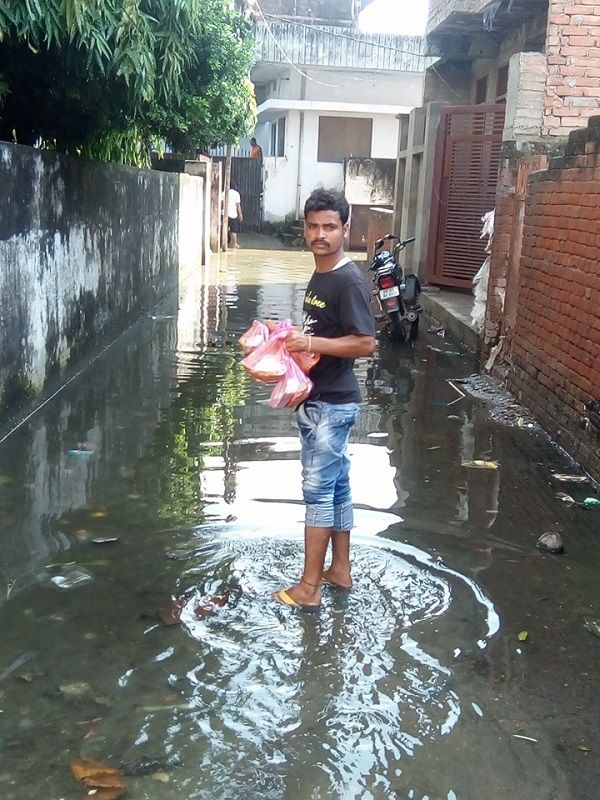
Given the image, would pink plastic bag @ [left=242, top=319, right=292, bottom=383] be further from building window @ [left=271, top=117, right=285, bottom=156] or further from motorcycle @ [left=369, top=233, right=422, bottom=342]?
building window @ [left=271, top=117, right=285, bottom=156]

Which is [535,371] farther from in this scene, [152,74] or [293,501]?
[152,74]

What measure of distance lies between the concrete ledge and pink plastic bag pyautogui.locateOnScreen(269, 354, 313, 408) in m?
6.37

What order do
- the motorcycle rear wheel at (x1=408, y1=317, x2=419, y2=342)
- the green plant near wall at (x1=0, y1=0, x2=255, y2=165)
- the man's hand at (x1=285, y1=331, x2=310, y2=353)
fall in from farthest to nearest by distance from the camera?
the motorcycle rear wheel at (x1=408, y1=317, x2=419, y2=342)
the green plant near wall at (x1=0, y1=0, x2=255, y2=165)
the man's hand at (x1=285, y1=331, x2=310, y2=353)

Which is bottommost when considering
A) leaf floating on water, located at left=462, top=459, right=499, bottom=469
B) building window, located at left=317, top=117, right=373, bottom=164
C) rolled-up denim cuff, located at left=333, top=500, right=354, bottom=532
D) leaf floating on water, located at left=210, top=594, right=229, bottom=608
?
leaf floating on water, located at left=462, top=459, right=499, bottom=469

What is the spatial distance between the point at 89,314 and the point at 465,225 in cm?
696

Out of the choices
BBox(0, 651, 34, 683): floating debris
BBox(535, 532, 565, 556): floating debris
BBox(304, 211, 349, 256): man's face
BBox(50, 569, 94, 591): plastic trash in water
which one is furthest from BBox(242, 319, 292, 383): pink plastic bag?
BBox(535, 532, 565, 556): floating debris

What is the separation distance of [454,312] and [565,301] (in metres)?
5.16

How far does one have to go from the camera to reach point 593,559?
14.8ft

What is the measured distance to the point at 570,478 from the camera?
575cm

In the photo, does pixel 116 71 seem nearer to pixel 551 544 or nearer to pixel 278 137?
pixel 551 544

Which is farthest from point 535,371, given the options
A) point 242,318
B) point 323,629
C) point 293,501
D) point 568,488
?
point 242,318

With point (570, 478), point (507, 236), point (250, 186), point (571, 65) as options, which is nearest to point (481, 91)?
point (571, 65)

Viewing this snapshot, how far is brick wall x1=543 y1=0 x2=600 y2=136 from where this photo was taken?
384 inches

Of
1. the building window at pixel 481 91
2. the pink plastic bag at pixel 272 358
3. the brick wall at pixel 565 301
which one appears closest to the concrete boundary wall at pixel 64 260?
the pink plastic bag at pixel 272 358
